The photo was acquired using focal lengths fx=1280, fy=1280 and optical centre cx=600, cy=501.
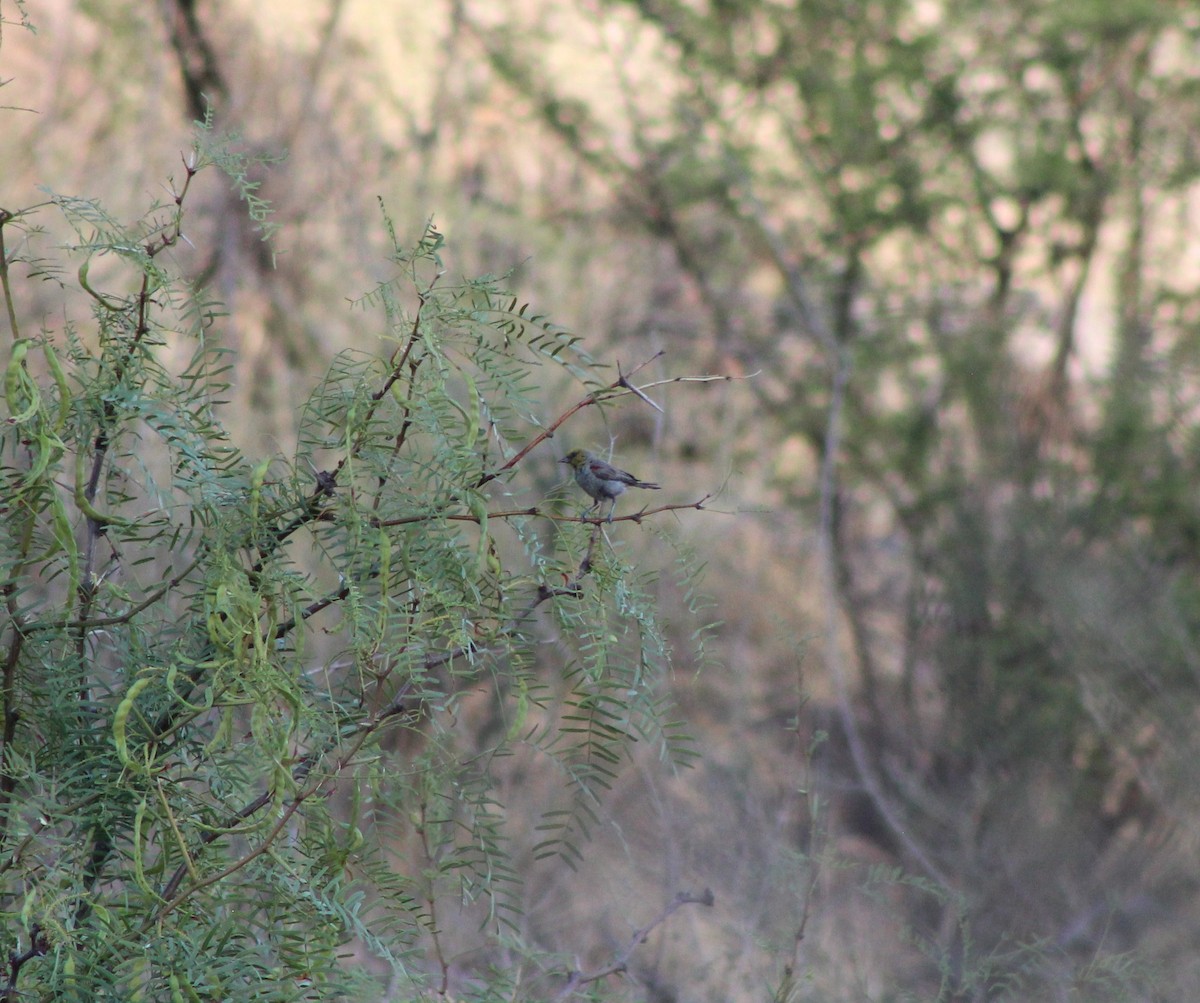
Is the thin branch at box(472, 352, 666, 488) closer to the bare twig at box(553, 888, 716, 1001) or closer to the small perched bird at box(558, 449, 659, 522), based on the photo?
the small perched bird at box(558, 449, 659, 522)

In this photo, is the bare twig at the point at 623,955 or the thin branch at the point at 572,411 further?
the bare twig at the point at 623,955

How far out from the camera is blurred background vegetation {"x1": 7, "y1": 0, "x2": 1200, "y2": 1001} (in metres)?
5.62

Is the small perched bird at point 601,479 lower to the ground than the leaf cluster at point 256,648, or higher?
higher

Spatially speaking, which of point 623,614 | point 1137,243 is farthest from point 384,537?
point 1137,243

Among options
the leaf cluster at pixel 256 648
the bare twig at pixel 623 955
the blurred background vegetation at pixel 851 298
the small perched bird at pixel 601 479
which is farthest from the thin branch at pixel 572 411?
the blurred background vegetation at pixel 851 298

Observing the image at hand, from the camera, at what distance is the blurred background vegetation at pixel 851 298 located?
562 centimetres

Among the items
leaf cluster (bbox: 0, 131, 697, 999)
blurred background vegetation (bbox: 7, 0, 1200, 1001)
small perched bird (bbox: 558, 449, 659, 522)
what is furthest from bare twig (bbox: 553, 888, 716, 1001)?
blurred background vegetation (bbox: 7, 0, 1200, 1001)

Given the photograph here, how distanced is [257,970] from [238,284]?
569 cm

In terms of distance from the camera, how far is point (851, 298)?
324 inches

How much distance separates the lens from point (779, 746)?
23.4ft

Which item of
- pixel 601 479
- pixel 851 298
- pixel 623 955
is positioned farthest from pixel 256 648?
pixel 851 298

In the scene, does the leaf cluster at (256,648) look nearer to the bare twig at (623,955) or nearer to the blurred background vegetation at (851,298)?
the bare twig at (623,955)

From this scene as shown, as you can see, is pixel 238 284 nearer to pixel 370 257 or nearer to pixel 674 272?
pixel 370 257

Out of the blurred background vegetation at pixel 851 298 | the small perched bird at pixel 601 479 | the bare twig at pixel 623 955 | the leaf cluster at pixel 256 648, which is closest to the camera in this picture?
the leaf cluster at pixel 256 648
